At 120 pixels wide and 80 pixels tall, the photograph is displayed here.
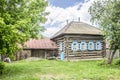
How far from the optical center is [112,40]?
23.3 meters

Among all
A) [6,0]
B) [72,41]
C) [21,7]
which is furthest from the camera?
[72,41]

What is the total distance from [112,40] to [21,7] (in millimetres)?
9783

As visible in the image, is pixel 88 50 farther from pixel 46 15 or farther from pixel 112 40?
pixel 46 15

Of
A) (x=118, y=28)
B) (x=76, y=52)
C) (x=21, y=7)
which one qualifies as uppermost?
(x=21, y=7)

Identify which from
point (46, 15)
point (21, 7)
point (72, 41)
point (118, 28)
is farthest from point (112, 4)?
point (72, 41)

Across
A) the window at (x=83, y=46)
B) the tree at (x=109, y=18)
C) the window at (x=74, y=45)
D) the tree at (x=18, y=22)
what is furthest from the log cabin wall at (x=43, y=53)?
the tree at (x=18, y=22)

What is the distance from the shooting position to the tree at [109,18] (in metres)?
22.9

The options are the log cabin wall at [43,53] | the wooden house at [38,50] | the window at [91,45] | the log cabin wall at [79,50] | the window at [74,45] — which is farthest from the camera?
the log cabin wall at [43,53]

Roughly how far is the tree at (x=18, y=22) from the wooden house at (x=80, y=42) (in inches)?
517

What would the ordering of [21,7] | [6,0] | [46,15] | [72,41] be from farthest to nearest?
1. [72,41]
2. [46,15]
3. [21,7]
4. [6,0]

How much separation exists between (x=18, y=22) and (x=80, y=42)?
62.7 ft

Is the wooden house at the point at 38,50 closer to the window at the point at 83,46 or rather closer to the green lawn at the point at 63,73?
the window at the point at 83,46

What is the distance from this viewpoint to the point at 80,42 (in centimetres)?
3450

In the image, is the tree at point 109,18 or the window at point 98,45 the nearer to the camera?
the tree at point 109,18
